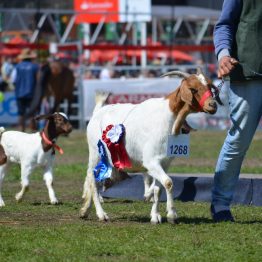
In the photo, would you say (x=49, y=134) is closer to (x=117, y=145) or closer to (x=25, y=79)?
(x=117, y=145)

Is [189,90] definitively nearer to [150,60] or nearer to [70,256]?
[70,256]

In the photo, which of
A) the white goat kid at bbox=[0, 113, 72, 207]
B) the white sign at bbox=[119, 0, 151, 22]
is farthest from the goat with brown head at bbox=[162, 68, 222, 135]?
the white sign at bbox=[119, 0, 151, 22]

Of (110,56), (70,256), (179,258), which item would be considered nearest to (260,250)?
(179,258)

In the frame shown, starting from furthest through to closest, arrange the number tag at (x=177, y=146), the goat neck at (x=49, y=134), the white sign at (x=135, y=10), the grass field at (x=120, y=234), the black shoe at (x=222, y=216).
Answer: the white sign at (x=135, y=10), the goat neck at (x=49, y=134), the number tag at (x=177, y=146), the black shoe at (x=222, y=216), the grass field at (x=120, y=234)

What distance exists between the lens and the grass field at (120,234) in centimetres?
739

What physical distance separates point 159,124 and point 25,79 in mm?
16191

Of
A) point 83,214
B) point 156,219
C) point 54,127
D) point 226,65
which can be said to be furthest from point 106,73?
point 226,65

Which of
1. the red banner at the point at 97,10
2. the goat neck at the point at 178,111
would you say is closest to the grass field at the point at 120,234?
the goat neck at the point at 178,111

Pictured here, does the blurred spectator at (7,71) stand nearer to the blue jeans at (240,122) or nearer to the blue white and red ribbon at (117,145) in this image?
the blue white and red ribbon at (117,145)

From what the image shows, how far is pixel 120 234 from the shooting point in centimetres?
846

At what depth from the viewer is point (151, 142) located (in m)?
9.39

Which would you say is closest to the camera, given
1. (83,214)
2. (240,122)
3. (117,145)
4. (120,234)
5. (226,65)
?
(120,234)

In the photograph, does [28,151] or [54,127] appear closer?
[28,151]

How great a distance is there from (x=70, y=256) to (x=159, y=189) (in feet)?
8.05
